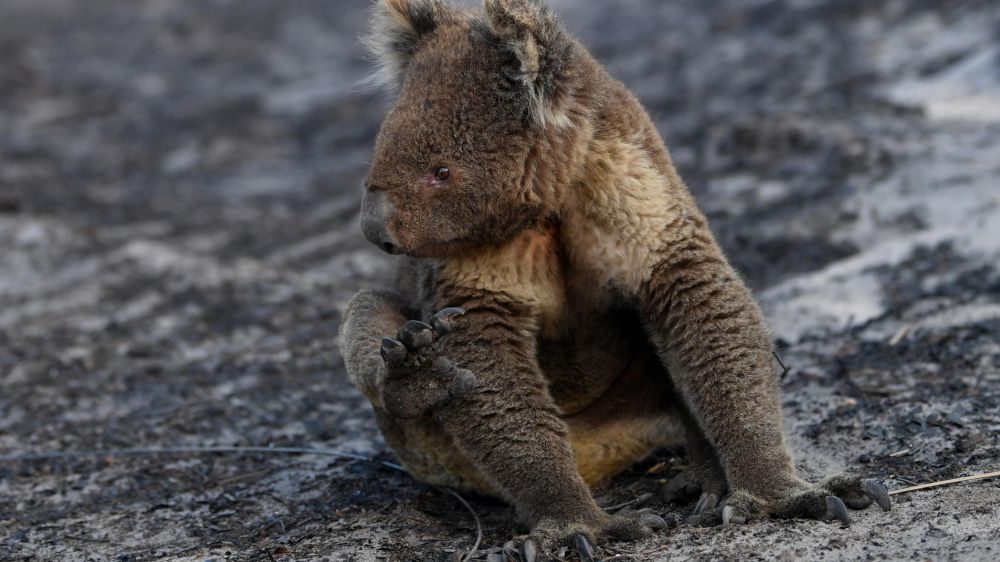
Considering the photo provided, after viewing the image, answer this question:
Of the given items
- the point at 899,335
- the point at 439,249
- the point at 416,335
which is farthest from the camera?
the point at 899,335

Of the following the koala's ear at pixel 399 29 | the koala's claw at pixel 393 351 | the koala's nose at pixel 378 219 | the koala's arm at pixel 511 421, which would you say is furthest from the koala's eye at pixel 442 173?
the koala's ear at pixel 399 29

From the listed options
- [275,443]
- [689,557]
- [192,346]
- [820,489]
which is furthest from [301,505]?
[192,346]

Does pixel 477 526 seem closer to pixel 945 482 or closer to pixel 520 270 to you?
pixel 520 270

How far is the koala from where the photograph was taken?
3523 millimetres

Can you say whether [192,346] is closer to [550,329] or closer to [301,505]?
[301,505]

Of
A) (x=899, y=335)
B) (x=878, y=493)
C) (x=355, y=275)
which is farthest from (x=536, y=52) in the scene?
(x=355, y=275)

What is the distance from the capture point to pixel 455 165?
3.52m

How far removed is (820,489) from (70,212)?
870 cm

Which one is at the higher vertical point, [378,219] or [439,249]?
[378,219]

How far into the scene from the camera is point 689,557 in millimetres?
3379

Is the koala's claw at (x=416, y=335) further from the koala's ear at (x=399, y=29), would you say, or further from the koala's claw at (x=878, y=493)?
the koala's claw at (x=878, y=493)

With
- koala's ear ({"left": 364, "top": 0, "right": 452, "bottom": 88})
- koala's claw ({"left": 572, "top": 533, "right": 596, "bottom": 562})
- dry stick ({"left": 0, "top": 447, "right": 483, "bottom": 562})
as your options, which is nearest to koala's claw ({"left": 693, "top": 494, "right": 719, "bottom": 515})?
koala's claw ({"left": 572, "top": 533, "right": 596, "bottom": 562})

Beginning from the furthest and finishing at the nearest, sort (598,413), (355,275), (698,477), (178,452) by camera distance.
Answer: (355,275)
(178,452)
(598,413)
(698,477)

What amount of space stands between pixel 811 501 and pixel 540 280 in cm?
116
